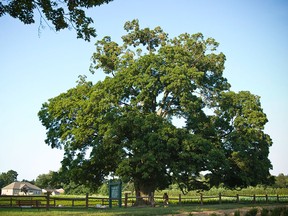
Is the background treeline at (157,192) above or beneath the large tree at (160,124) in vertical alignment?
beneath

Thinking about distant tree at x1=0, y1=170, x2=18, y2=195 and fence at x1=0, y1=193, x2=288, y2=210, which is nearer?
fence at x1=0, y1=193, x2=288, y2=210

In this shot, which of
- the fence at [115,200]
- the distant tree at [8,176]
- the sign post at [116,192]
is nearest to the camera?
the fence at [115,200]

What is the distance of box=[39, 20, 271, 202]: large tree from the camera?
25672 mm

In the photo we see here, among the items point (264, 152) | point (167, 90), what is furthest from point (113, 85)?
point (264, 152)

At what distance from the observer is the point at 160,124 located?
2597 centimetres

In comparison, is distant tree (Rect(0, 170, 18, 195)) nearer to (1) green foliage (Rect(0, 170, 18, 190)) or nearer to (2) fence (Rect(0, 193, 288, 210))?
(1) green foliage (Rect(0, 170, 18, 190))

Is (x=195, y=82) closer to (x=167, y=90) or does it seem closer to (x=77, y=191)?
(x=167, y=90)

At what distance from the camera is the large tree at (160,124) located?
25.7 meters

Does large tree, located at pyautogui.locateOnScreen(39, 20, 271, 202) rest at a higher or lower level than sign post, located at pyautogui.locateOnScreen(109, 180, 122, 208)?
higher

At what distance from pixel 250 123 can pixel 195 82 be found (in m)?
6.51

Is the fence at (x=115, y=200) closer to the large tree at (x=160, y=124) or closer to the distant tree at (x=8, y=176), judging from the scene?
the large tree at (x=160, y=124)


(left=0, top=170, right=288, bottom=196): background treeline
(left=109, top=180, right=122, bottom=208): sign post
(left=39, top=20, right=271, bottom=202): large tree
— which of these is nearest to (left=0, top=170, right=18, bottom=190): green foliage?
(left=0, top=170, right=288, bottom=196): background treeline

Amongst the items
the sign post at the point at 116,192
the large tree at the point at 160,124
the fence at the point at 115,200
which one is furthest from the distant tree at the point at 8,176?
the sign post at the point at 116,192

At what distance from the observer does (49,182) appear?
29922 millimetres
